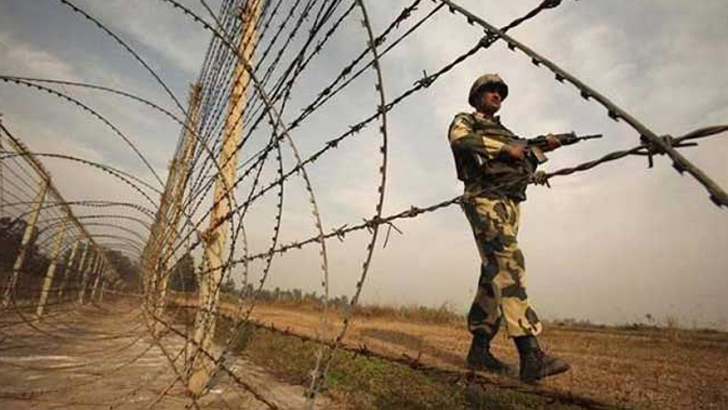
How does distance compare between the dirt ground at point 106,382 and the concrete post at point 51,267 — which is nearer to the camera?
the dirt ground at point 106,382

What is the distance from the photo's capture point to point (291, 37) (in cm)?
210

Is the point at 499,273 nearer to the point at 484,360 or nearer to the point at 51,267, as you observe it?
the point at 484,360

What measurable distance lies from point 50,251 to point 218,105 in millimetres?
5331

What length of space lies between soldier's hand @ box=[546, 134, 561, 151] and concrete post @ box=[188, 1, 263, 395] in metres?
1.93

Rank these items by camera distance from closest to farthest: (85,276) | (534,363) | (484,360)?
(534,363), (484,360), (85,276)

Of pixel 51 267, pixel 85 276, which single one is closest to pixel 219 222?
pixel 51 267

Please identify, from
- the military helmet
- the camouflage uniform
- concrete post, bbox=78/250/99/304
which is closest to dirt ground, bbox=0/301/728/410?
the camouflage uniform

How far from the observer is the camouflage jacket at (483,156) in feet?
7.45

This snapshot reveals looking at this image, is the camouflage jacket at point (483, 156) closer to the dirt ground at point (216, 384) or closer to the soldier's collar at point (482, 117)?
the soldier's collar at point (482, 117)

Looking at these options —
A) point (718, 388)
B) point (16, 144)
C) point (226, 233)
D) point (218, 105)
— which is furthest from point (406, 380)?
point (16, 144)

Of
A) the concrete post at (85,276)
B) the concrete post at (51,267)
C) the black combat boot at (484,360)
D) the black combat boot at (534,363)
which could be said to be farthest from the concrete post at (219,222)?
the concrete post at (85,276)

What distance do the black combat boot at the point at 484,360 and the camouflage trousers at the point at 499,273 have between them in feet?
0.14

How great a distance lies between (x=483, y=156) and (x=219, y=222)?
5.65ft

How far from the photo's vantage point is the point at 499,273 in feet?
7.40
